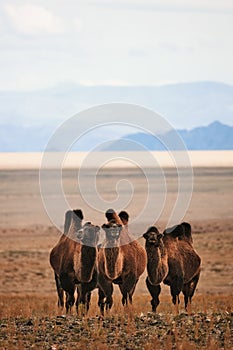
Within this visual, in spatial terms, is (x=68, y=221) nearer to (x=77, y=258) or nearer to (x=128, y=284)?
(x=77, y=258)

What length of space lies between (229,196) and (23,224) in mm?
27192

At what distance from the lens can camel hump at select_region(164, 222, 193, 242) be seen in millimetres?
19266

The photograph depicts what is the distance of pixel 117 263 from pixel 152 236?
63cm

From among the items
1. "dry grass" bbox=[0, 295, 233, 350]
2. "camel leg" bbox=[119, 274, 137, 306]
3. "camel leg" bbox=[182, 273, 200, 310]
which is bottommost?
"dry grass" bbox=[0, 295, 233, 350]

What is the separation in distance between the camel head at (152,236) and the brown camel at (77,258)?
0.76 m

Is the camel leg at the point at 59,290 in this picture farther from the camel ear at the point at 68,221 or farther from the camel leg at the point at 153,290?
the camel leg at the point at 153,290

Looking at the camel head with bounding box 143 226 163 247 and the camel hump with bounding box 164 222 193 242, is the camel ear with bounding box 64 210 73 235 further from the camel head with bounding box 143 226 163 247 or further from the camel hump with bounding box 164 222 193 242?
the camel hump with bounding box 164 222 193 242

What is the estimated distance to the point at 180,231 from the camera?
765 inches

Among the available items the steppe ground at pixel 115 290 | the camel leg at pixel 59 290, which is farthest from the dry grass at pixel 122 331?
the camel leg at pixel 59 290

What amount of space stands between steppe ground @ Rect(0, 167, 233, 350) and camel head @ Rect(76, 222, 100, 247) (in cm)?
104

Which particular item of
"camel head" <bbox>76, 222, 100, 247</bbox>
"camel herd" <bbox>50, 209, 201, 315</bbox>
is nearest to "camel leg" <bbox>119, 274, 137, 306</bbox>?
"camel herd" <bbox>50, 209, 201, 315</bbox>

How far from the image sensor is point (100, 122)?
21297 mm

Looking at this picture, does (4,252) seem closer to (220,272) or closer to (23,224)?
(220,272)

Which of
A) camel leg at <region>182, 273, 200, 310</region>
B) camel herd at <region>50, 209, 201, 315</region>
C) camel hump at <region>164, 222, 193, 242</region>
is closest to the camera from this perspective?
camel herd at <region>50, 209, 201, 315</region>
